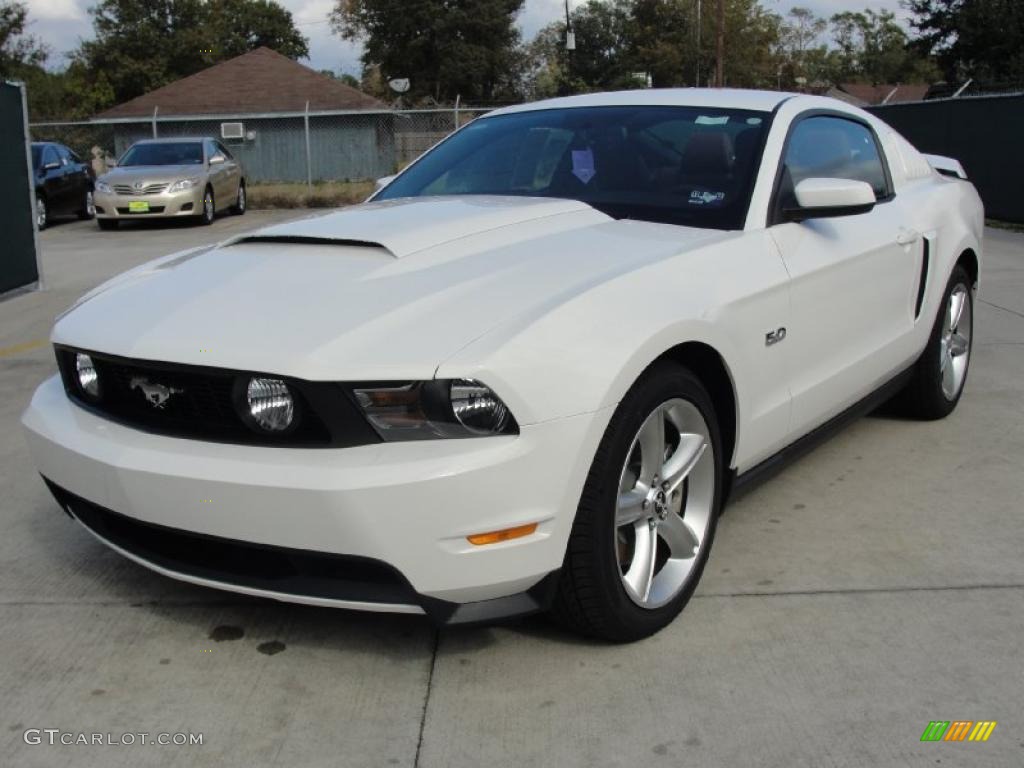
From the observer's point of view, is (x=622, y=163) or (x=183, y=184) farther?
(x=183, y=184)

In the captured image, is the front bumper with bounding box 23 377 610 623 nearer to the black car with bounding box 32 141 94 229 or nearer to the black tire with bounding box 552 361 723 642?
the black tire with bounding box 552 361 723 642

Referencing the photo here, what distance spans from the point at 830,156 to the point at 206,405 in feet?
9.05

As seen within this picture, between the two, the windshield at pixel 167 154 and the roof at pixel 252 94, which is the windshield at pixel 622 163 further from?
the roof at pixel 252 94

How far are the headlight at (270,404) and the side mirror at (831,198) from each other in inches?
74.9

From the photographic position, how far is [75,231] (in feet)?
56.7

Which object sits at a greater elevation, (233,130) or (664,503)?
(233,130)

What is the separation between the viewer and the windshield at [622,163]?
3.71 meters

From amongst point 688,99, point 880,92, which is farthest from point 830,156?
point 880,92

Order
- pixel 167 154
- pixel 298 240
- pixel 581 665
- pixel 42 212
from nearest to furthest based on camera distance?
pixel 581 665 → pixel 298 240 → pixel 42 212 → pixel 167 154

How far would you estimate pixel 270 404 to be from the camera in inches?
103

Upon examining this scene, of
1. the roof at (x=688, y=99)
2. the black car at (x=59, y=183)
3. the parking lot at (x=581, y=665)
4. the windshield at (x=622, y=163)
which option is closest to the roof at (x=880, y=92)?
the black car at (x=59, y=183)

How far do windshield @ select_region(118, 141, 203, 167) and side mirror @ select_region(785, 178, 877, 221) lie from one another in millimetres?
15476

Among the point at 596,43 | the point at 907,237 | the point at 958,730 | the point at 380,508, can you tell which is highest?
the point at 596,43

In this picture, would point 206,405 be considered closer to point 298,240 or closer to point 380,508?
point 380,508
